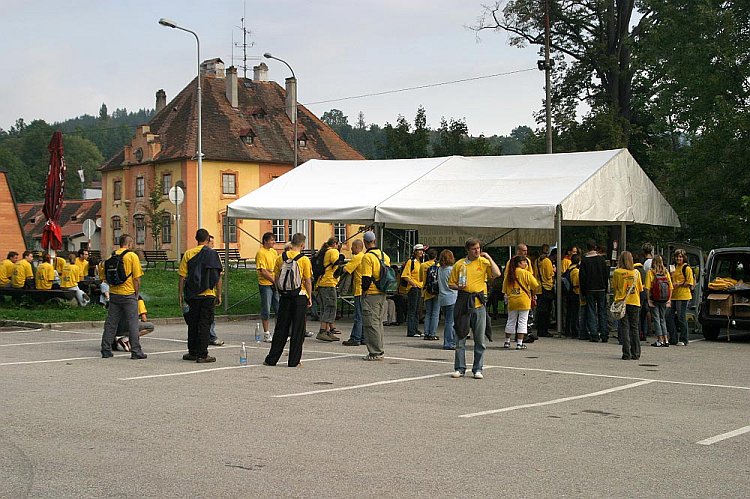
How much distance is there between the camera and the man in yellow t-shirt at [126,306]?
14859 millimetres

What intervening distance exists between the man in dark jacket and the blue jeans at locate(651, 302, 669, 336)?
1.18 metres

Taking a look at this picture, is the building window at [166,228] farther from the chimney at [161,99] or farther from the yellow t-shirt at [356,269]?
the yellow t-shirt at [356,269]

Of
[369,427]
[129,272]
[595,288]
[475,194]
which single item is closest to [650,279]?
[595,288]

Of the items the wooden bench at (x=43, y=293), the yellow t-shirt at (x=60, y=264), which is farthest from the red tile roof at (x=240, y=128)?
the wooden bench at (x=43, y=293)

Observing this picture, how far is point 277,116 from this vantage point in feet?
236

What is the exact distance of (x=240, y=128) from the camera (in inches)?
2707

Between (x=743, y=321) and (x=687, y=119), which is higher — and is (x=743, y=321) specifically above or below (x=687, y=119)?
below

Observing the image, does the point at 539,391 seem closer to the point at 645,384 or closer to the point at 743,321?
the point at 645,384

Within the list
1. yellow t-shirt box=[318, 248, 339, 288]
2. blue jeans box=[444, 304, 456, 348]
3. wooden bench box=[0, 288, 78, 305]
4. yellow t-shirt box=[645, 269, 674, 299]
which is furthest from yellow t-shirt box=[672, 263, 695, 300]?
wooden bench box=[0, 288, 78, 305]

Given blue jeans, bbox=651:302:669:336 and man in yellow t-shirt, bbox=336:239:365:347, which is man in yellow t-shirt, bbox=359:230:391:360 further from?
blue jeans, bbox=651:302:669:336

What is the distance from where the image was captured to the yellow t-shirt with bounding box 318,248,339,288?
18.1 m

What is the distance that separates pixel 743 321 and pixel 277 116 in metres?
55.6

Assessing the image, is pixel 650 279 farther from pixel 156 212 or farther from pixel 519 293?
pixel 156 212

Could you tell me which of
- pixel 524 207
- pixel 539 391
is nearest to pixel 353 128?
pixel 524 207
